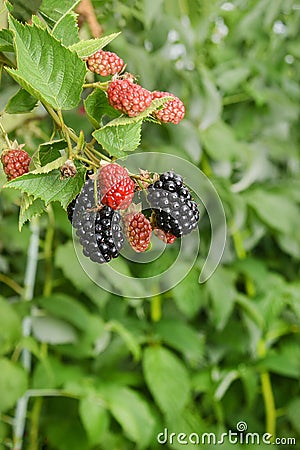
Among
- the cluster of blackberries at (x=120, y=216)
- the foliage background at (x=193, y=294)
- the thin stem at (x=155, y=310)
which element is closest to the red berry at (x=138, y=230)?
the cluster of blackberries at (x=120, y=216)

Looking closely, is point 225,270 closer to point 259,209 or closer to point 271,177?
point 259,209

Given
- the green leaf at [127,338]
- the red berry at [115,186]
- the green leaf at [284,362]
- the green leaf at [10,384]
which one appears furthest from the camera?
the green leaf at [284,362]

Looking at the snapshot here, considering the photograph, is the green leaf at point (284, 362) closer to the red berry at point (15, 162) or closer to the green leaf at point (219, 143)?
the green leaf at point (219, 143)

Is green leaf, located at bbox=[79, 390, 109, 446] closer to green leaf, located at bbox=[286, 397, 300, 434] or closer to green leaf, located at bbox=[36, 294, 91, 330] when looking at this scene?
green leaf, located at bbox=[36, 294, 91, 330]

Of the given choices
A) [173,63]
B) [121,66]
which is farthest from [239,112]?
[121,66]

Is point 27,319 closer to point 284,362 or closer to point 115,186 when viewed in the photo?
point 284,362

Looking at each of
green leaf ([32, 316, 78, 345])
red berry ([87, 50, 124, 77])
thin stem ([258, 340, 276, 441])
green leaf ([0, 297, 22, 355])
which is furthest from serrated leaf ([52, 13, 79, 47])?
thin stem ([258, 340, 276, 441])
